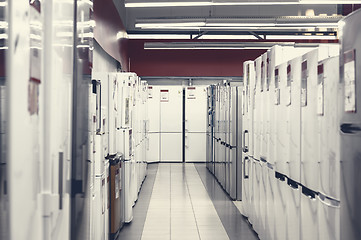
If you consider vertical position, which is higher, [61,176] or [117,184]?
[61,176]

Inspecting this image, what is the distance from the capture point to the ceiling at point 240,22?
355 inches

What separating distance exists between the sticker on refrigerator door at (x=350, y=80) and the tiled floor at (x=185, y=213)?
3.63 m

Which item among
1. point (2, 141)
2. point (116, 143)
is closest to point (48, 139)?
point (2, 141)

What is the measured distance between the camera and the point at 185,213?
21.9ft

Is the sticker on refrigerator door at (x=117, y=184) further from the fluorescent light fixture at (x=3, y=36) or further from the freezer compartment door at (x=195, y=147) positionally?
the freezer compartment door at (x=195, y=147)

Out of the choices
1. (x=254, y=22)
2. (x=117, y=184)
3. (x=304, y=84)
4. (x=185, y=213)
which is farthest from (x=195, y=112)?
(x=304, y=84)

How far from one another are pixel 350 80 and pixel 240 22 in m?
7.20

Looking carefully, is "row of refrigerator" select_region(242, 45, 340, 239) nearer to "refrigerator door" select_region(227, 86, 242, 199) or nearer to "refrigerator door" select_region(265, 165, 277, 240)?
"refrigerator door" select_region(265, 165, 277, 240)

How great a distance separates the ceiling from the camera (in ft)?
29.6

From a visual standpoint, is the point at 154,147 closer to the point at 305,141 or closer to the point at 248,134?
the point at 248,134

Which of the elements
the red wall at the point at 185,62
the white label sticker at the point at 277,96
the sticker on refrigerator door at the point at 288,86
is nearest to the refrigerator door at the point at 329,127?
the sticker on refrigerator door at the point at 288,86

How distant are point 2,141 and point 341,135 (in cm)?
155

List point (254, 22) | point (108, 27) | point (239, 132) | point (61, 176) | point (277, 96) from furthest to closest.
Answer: point (254, 22), point (108, 27), point (239, 132), point (277, 96), point (61, 176)

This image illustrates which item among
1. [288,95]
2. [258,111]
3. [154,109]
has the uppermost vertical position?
[154,109]
